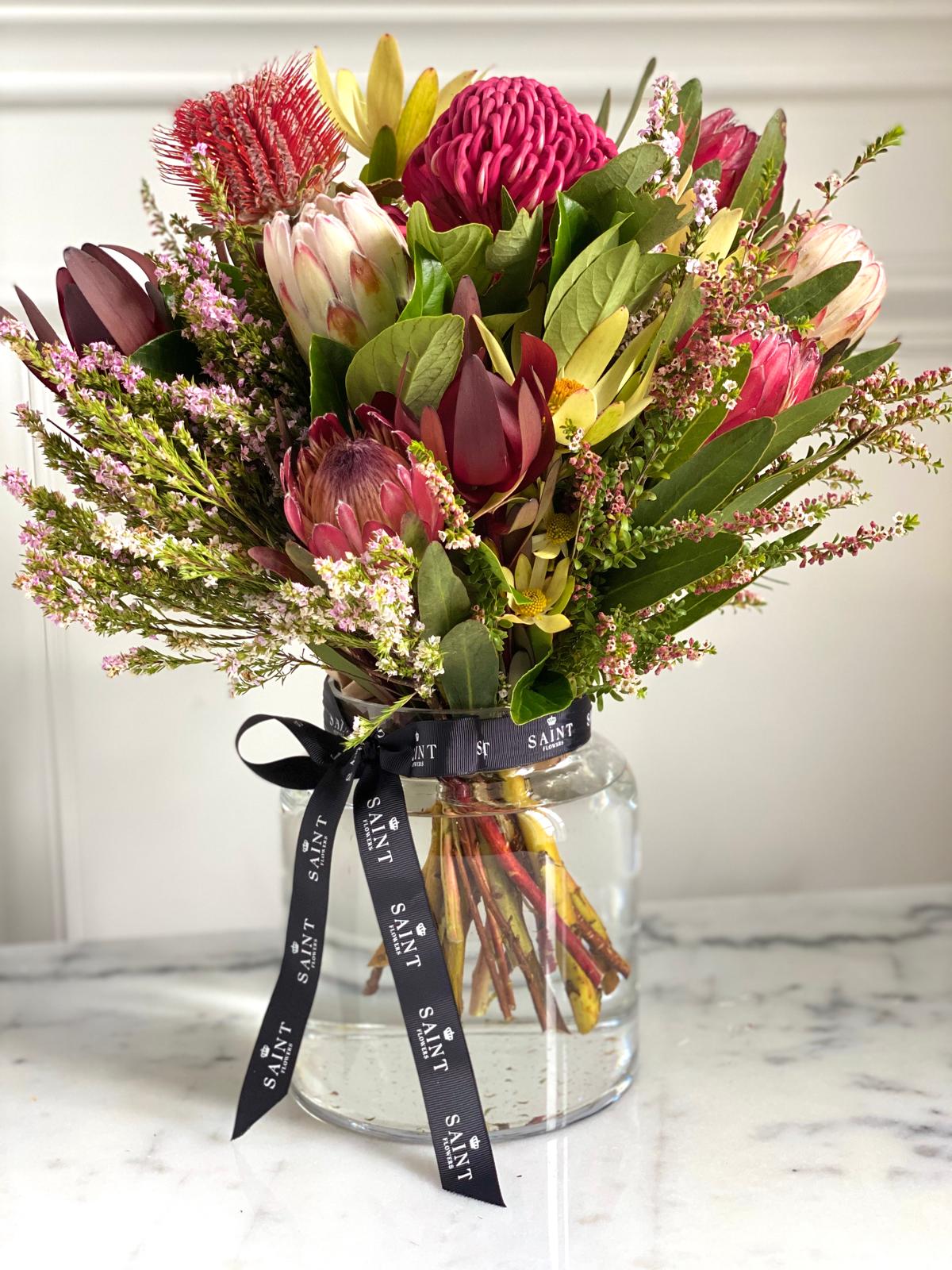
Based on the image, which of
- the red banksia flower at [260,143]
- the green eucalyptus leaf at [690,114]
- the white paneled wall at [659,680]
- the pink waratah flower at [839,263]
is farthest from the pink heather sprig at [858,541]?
the white paneled wall at [659,680]

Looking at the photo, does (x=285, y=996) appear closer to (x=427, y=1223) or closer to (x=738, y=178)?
(x=427, y=1223)

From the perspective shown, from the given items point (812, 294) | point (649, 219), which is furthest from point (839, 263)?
point (649, 219)

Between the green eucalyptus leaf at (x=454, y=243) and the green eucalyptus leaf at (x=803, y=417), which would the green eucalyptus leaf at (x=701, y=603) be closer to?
the green eucalyptus leaf at (x=803, y=417)

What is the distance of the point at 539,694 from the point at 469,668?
0.04m

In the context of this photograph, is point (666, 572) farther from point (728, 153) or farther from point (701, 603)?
point (728, 153)

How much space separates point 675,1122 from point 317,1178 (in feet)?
0.70

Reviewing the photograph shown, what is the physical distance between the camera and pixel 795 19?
1025mm

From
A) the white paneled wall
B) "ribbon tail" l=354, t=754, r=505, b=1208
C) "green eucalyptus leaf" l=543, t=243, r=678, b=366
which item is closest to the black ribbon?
"ribbon tail" l=354, t=754, r=505, b=1208

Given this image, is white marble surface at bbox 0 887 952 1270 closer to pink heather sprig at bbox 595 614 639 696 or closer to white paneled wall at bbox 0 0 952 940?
white paneled wall at bbox 0 0 952 940

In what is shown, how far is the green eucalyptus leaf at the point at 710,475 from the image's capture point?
606mm

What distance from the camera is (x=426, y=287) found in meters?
0.57

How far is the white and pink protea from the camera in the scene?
57cm

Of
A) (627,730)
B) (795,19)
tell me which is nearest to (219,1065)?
(627,730)

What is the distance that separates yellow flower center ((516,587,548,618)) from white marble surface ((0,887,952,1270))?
0.33 metres
